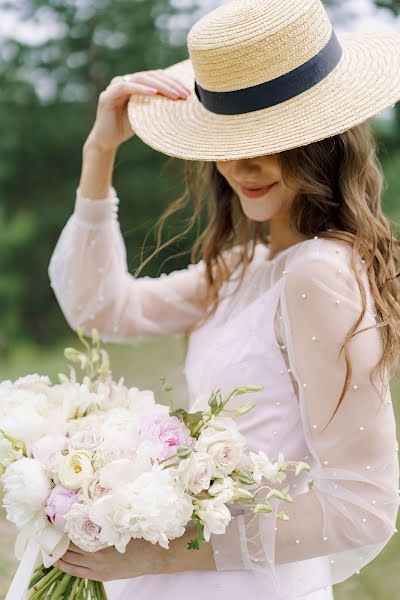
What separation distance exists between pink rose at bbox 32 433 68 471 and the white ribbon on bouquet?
0.12 metres

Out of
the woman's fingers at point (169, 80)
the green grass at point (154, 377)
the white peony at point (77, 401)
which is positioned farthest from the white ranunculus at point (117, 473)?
the woman's fingers at point (169, 80)

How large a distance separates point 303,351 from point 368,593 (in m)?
2.39

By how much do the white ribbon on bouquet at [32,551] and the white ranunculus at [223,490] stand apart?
314mm

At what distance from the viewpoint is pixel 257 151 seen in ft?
5.54

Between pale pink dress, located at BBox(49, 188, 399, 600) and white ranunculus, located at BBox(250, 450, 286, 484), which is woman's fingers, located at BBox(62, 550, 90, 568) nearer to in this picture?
pale pink dress, located at BBox(49, 188, 399, 600)

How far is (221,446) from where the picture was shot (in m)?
1.47

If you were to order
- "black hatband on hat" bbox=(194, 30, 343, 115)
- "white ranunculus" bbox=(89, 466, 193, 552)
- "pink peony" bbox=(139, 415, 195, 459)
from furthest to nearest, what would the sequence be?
"black hatband on hat" bbox=(194, 30, 343, 115) → "pink peony" bbox=(139, 415, 195, 459) → "white ranunculus" bbox=(89, 466, 193, 552)

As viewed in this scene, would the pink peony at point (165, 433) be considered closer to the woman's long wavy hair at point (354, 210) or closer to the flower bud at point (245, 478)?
the flower bud at point (245, 478)

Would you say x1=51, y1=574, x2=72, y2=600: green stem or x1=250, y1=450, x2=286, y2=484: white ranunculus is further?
x1=51, y1=574, x2=72, y2=600: green stem

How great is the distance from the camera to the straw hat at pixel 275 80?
5.54ft

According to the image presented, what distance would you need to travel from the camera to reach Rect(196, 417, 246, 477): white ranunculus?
1.47 metres

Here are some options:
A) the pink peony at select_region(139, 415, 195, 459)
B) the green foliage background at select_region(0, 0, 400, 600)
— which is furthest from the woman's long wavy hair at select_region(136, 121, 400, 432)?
the green foliage background at select_region(0, 0, 400, 600)

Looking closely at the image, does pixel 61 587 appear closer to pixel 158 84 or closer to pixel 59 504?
pixel 59 504

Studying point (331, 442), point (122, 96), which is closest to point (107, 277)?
point (122, 96)
